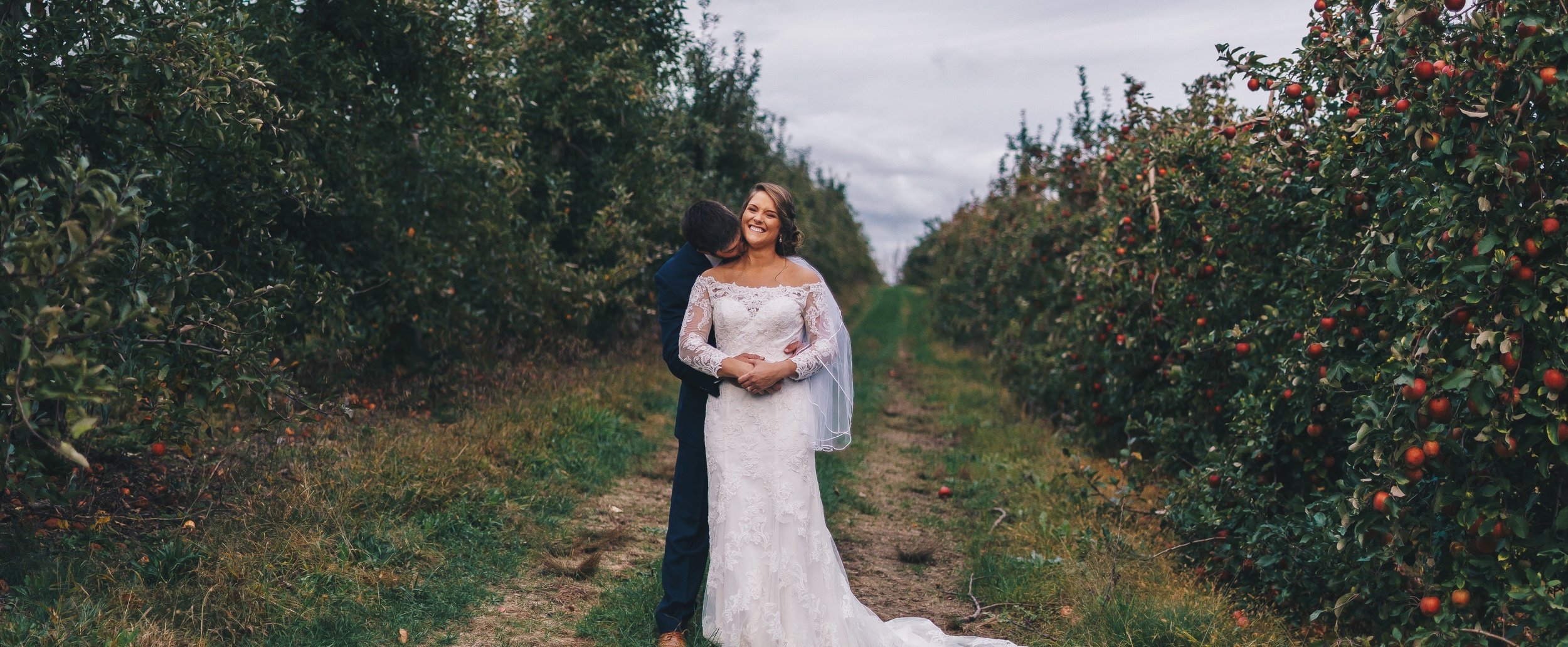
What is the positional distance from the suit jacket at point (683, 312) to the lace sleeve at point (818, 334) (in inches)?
16.7

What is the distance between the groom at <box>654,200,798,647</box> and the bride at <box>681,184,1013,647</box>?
0.09 m

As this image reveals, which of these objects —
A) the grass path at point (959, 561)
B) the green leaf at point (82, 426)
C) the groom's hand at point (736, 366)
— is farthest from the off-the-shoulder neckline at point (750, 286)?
the green leaf at point (82, 426)

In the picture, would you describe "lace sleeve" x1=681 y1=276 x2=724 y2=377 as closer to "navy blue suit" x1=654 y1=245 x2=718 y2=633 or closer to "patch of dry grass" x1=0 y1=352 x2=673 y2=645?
"navy blue suit" x1=654 y1=245 x2=718 y2=633

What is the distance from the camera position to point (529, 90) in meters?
10.1

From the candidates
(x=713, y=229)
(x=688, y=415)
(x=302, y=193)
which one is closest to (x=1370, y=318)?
(x=713, y=229)

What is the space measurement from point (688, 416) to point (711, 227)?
2.71ft

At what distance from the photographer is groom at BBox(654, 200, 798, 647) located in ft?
13.4

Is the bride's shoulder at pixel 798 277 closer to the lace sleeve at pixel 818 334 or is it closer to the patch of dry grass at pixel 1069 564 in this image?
the lace sleeve at pixel 818 334

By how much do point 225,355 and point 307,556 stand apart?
98 centimetres

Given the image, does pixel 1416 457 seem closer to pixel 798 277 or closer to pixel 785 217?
pixel 798 277

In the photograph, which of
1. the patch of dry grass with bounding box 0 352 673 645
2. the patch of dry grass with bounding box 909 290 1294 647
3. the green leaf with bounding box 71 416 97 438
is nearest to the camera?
the green leaf with bounding box 71 416 97 438

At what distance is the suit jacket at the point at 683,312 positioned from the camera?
4184 millimetres

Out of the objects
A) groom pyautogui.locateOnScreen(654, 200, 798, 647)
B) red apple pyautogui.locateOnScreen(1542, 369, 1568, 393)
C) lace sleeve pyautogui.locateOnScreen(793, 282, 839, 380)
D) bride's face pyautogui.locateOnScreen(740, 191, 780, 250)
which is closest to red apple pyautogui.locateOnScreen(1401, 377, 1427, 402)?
red apple pyautogui.locateOnScreen(1542, 369, 1568, 393)

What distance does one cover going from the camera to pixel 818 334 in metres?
4.16
